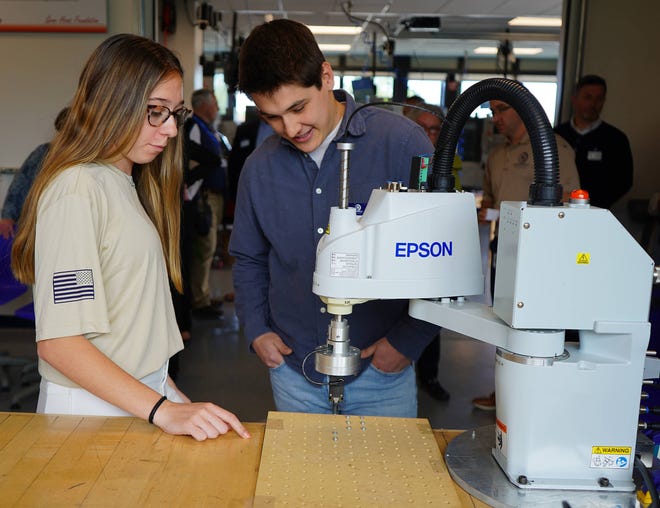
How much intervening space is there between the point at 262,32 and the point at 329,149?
31 centimetres

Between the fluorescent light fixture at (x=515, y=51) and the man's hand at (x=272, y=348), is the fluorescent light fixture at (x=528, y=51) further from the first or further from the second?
the man's hand at (x=272, y=348)

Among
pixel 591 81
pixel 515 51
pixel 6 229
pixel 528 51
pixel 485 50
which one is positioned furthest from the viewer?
pixel 528 51

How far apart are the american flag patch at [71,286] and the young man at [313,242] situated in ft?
1.72

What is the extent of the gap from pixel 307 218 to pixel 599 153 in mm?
3018

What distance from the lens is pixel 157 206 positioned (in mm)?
1565

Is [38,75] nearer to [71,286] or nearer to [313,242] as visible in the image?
[313,242]

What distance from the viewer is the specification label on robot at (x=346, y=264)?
1096 mm

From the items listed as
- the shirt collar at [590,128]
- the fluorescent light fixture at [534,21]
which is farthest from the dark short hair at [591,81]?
the fluorescent light fixture at [534,21]

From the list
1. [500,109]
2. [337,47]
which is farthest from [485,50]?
[500,109]

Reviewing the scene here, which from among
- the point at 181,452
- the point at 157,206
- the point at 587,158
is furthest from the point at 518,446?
the point at 587,158

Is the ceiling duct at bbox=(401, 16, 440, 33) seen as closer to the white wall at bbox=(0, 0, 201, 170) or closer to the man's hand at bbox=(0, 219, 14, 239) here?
the white wall at bbox=(0, 0, 201, 170)

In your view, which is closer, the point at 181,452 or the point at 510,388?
the point at 510,388

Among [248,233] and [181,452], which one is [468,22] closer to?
[248,233]

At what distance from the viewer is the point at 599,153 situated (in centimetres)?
415
